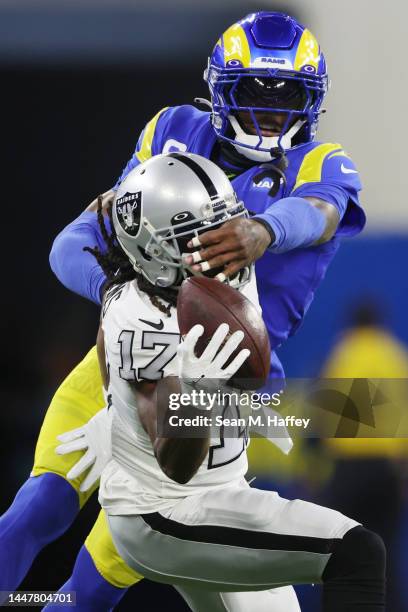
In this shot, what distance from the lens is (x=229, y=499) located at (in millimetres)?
1663

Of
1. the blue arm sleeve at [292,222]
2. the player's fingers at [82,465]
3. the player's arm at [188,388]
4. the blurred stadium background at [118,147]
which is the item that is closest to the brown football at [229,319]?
the player's arm at [188,388]

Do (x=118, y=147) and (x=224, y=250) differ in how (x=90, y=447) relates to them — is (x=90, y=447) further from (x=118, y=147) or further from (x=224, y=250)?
(x=118, y=147)

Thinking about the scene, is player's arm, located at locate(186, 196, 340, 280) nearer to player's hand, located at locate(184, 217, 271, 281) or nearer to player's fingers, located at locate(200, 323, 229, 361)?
player's hand, located at locate(184, 217, 271, 281)

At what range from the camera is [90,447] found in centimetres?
217

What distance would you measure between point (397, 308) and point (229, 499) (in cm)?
142

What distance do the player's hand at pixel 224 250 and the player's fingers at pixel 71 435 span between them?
655mm

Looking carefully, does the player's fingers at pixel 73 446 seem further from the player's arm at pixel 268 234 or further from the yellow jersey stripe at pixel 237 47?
the yellow jersey stripe at pixel 237 47

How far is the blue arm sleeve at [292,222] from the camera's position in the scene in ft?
5.78

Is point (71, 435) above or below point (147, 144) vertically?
below

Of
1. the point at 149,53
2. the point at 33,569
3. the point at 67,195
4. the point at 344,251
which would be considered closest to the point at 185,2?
the point at 149,53

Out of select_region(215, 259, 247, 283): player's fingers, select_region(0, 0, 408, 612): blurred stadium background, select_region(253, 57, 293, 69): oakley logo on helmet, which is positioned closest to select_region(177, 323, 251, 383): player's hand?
select_region(215, 259, 247, 283): player's fingers

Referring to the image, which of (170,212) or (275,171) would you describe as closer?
(170,212)

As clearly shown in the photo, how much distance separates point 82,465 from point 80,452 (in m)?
0.04

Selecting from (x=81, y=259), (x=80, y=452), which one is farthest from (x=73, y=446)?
(x=81, y=259)
